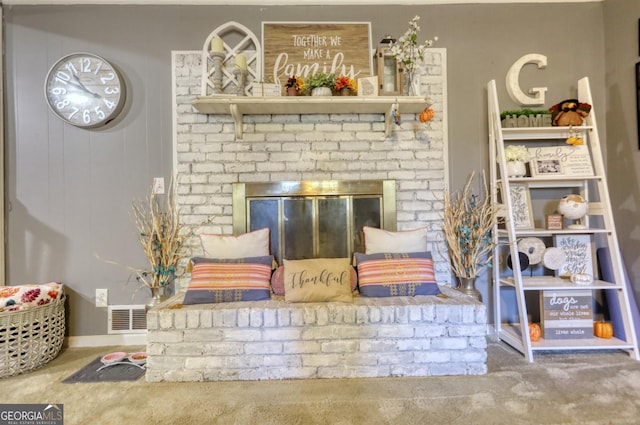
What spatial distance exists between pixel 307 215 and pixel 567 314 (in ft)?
6.22

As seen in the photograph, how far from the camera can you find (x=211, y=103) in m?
2.16

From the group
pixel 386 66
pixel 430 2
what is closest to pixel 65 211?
pixel 386 66

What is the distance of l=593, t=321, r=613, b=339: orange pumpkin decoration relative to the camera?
7.10 ft

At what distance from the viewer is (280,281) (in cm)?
206

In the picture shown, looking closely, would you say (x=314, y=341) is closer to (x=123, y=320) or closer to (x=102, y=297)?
(x=123, y=320)

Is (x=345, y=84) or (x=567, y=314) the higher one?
(x=345, y=84)

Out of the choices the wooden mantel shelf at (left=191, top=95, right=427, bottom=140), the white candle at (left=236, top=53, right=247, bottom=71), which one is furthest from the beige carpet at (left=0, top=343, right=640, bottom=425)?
the white candle at (left=236, top=53, right=247, bottom=71)

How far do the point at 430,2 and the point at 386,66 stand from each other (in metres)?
0.63

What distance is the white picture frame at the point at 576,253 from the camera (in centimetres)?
234

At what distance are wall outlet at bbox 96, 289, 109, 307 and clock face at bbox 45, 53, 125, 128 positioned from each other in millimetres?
1235

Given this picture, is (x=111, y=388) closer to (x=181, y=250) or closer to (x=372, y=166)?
(x=181, y=250)

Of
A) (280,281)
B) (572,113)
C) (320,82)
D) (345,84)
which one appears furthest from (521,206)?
(280,281)

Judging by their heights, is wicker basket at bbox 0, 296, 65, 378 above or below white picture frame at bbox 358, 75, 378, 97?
below

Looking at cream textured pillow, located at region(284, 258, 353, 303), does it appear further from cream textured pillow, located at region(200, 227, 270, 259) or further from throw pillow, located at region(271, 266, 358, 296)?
cream textured pillow, located at region(200, 227, 270, 259)
